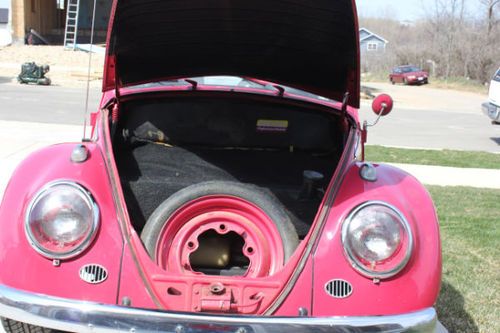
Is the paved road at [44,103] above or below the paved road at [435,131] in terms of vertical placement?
below

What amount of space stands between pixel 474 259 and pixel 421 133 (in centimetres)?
1053

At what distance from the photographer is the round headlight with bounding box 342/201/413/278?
2.55 metres

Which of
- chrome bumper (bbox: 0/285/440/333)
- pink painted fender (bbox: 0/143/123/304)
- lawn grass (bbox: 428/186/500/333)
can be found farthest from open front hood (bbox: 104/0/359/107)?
lawn grass (bbox: 428/186/500/333)

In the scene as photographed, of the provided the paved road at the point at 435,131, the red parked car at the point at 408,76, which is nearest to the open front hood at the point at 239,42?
the paved road at the point at 435,131

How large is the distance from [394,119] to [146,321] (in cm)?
1743

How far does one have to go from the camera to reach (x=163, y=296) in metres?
2.49

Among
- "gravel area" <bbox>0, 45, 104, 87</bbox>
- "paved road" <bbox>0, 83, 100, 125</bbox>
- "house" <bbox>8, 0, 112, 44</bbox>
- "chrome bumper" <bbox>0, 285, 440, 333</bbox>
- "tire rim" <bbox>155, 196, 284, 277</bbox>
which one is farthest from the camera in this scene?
"house" <bbox>8, 0, 112, 44</bbox>

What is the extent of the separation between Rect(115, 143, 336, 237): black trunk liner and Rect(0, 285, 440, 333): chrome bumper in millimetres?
952

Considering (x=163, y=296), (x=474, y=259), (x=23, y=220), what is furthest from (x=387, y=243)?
(x=474, y=259)

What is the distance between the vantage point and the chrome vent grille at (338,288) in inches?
99.9

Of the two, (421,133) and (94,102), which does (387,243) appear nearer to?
(421,133)

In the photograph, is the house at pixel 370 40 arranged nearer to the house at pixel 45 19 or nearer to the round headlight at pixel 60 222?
the house at pixel 45 19

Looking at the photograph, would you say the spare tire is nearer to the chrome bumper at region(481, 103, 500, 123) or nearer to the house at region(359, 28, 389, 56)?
the chrome bumper at region(481, 103, 500, 123)

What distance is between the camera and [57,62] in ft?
94.5
